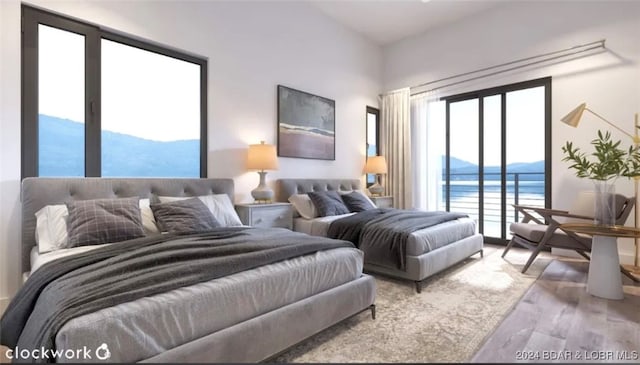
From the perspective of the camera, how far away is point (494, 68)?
4176 mm

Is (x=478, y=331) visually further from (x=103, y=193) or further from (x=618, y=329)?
(x=103, y=193)

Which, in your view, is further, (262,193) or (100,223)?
(262,193)

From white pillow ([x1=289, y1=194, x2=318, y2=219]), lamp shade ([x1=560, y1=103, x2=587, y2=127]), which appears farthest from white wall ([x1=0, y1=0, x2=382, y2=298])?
lamp shade ([x1=560, y1=103, x2=587, y2=127])

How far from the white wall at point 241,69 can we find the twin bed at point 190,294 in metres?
0.55

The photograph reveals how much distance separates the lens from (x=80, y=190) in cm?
213

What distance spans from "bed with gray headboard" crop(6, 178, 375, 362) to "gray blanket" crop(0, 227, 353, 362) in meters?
0.04

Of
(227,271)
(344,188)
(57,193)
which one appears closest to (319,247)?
(227,271)

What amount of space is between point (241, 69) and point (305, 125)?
114cm

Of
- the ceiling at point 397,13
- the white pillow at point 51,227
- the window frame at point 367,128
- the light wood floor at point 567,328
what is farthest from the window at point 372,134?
the white pillow at point 51,227

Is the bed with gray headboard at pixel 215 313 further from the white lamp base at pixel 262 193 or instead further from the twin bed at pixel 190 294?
the white lamp base at pixel 262 193

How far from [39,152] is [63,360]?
2045 millimetres

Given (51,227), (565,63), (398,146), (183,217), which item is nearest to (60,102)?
(51,227)

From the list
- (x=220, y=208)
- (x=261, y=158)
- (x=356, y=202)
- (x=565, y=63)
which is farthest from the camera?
(x=356, y=202)

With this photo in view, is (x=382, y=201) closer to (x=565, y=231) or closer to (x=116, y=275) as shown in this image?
(x=565, y=231)
